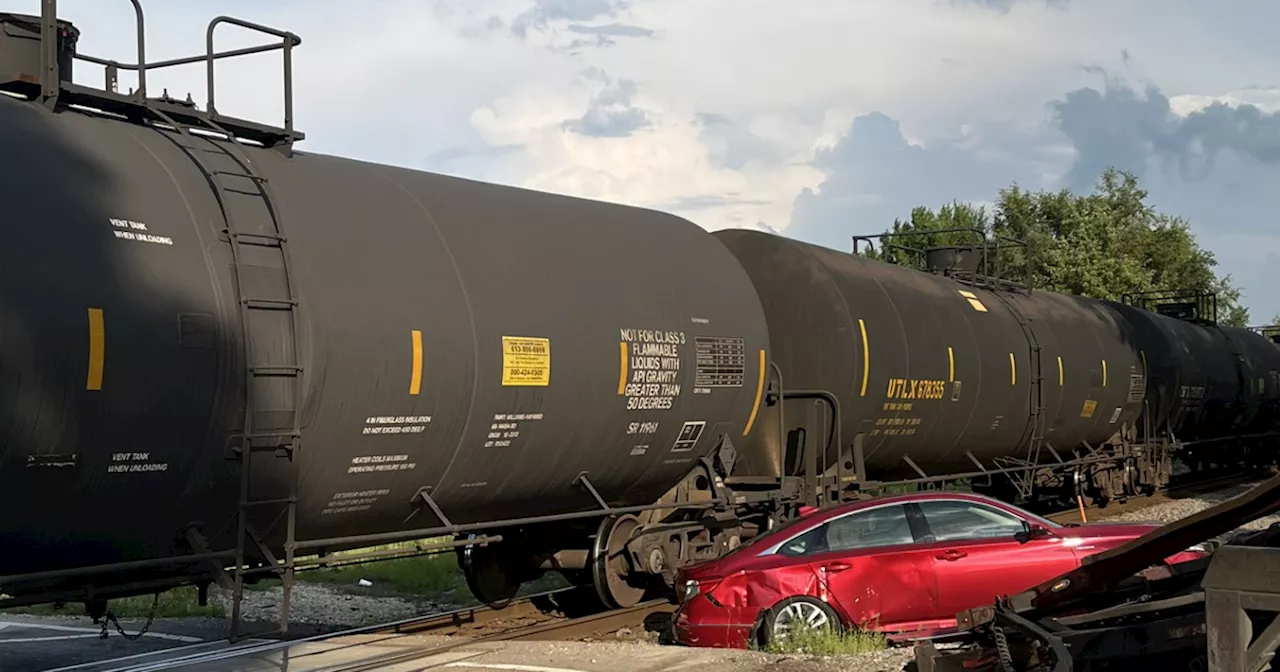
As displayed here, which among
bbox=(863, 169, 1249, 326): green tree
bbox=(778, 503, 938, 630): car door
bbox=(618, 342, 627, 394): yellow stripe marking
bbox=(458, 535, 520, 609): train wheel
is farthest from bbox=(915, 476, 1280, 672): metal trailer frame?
bbox=(863, 169, 1249, 326): green tree

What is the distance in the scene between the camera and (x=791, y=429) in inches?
531

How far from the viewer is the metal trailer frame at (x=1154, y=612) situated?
516 cm

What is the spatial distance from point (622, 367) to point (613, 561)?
227 cm

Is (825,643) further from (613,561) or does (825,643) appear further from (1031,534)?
(613,561)

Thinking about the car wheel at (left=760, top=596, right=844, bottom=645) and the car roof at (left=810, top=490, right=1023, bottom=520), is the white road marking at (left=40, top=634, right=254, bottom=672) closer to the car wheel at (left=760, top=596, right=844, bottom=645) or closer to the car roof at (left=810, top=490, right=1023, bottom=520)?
the car wheel at (left=760, top=596, right=844, bottom=645)

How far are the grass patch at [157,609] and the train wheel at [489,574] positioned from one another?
3501mm

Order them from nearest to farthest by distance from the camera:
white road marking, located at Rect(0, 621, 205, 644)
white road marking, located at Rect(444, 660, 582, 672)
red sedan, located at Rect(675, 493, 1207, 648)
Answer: white road marking, located at Rect(444, 660, 582, 672), red sedan, located at Rect(675, 493, 1207, 648), white road marking, located at Rect(0, 621, 205, 644)

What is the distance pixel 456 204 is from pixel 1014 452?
39.1ft

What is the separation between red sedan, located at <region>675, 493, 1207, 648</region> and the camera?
10.1 metres

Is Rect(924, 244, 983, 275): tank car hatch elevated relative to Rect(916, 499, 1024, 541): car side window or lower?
elevated

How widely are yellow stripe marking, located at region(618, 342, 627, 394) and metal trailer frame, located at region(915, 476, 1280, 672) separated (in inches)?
151

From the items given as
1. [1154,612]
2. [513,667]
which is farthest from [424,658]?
[1154,612]

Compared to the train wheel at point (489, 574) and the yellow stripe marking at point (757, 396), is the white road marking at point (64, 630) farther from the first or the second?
the yellow stripe marking at point (757, 396)

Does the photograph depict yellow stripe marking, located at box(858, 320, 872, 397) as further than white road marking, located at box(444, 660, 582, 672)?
Yes
